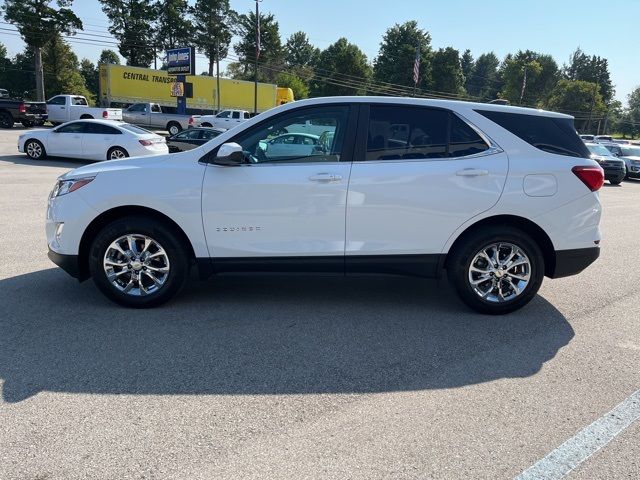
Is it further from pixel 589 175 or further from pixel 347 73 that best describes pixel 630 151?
pixel 347 73

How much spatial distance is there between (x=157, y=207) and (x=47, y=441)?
2.15 meters

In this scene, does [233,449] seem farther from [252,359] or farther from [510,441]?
[510,441]

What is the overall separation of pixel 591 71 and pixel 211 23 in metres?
91.8

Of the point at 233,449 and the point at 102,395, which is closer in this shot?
the point at 233,449

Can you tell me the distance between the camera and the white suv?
4336 millimetres

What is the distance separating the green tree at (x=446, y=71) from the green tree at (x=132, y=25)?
45483mm

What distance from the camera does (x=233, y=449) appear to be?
2645mm

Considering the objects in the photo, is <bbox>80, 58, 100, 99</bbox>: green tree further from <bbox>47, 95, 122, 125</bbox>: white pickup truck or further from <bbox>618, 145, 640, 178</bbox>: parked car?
<bbox>618, 145, 640, 178</bbox>: parked car

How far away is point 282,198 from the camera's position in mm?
4312

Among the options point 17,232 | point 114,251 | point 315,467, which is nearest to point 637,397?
point 315,467

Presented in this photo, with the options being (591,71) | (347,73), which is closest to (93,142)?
(347,73)

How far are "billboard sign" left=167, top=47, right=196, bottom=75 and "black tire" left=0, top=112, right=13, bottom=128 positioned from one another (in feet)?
31.9

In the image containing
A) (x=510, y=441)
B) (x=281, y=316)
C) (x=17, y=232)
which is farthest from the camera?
(x=17, y=232)

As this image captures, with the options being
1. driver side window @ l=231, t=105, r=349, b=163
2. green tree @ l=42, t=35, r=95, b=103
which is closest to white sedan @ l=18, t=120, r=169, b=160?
driver side window @ l=231, t=105, r=349, b=163
